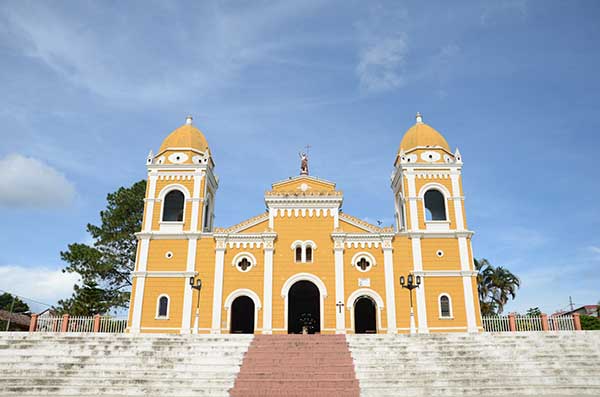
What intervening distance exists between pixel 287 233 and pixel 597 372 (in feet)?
52.8

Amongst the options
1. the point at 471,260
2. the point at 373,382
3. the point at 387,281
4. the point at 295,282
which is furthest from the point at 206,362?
the point at 471,260

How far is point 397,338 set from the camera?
61.3 ft

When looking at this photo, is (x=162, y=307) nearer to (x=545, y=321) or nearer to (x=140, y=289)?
(x=140, y=289)

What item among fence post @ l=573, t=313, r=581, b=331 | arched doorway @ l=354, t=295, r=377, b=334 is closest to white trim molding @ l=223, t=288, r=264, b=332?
arched doorway @ l=354, t=295, r=377, b=334

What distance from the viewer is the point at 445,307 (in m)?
25.3

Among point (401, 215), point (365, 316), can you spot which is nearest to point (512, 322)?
point (365, 316)

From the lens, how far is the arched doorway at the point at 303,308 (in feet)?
88.2

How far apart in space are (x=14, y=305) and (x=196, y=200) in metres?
35.0

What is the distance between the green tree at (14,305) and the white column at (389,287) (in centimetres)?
4097

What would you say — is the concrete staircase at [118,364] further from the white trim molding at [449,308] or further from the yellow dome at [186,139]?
the yellow dome at [186,139]

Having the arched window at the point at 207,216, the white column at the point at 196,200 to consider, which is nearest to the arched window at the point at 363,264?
the white column at the point at 196,200

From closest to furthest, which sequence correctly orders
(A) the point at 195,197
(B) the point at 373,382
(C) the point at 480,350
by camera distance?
1. (B) the point at 373,382
2. (C) the point at 480,350
3. (A) the point at 195,197

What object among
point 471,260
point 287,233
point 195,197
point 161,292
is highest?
point 195,197

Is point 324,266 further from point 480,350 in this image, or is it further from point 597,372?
point 597,372
